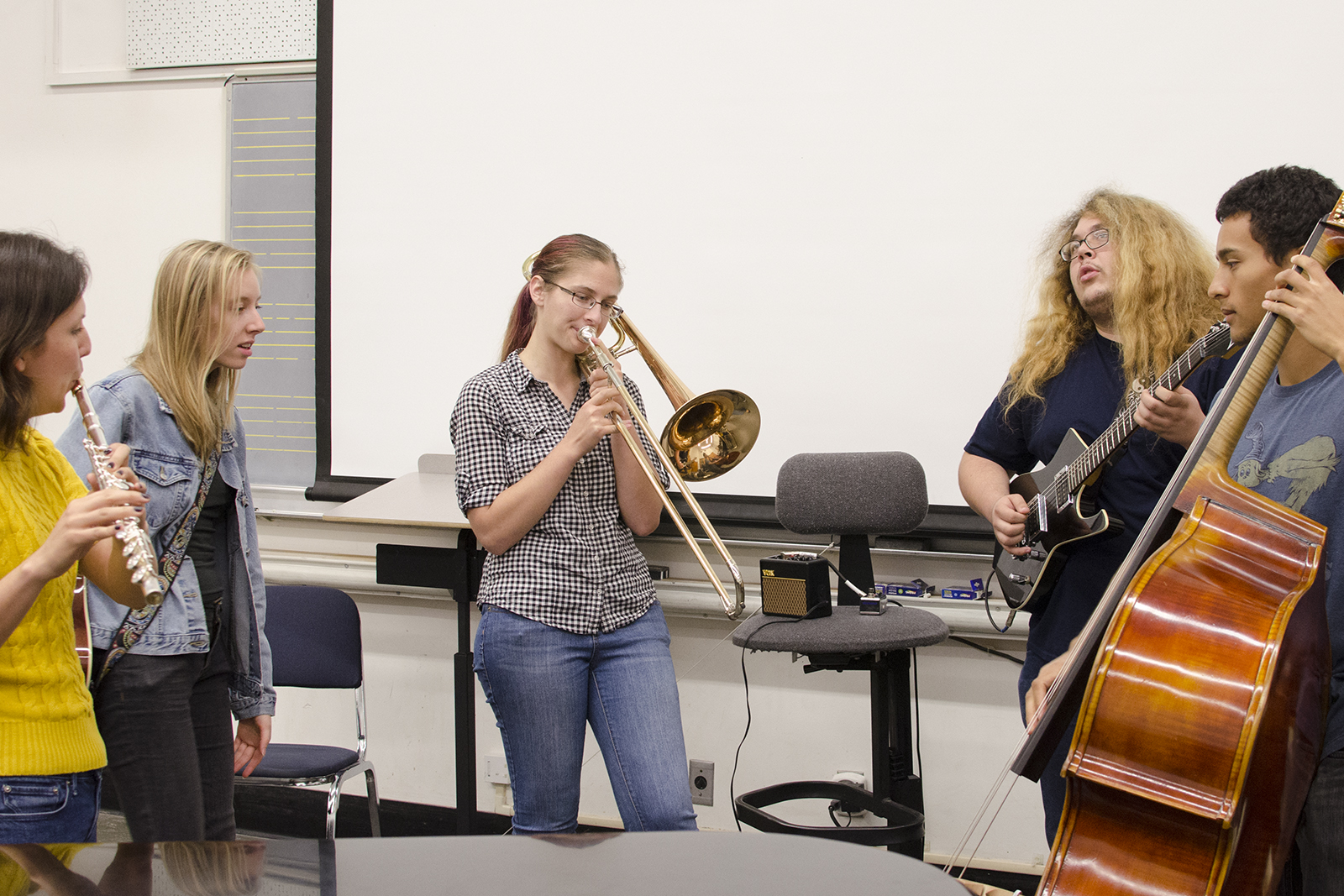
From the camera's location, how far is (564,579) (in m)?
2.08

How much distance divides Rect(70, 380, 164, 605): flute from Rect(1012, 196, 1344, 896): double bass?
1.34 metres

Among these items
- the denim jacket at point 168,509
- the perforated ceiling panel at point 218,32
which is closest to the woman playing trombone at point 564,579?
the denim jacket at point 168,509

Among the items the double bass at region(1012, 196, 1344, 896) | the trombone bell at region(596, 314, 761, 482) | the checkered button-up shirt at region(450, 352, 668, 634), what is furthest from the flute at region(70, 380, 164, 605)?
the double bass at region(1012, 196, 1344, 896)

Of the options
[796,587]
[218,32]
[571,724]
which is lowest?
[571,724]

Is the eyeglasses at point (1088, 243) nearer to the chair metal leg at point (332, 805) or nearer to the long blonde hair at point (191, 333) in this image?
the long blonde hair at point (191, 333)

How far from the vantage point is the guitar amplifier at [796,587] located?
2.59 m

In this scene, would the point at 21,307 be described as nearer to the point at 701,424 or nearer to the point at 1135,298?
the point at 701,424

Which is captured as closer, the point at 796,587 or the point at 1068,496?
the point at 1068,496

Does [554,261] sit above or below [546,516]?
above

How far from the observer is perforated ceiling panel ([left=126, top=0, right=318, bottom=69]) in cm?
372

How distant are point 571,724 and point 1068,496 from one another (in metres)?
1.14

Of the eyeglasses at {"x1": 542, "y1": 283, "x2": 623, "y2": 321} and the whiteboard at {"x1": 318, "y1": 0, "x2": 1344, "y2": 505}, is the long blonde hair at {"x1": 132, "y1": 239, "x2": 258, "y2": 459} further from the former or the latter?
the whiteboard at {"x1": 318, "y1": 0, "x2": 1344, "y2": 505}

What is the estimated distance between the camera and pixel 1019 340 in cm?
295

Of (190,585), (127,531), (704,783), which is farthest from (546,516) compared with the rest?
(704,783)
